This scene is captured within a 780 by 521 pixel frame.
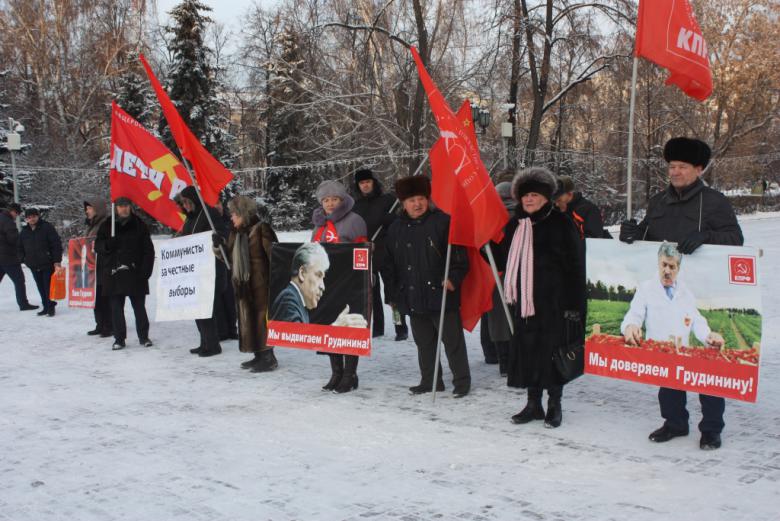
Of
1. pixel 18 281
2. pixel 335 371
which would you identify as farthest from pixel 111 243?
pixel 18 281

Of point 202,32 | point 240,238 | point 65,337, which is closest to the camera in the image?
point 240,238

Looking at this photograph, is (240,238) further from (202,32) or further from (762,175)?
(762,175)

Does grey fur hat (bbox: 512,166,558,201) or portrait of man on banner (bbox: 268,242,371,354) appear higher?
grey fur hat (bbox: 512,166,558,201)

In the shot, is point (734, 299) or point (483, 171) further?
point (483, 171)

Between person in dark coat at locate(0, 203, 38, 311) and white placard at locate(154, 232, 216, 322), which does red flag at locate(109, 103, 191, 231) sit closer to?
white placard at locate(154, 232, 216, 322)

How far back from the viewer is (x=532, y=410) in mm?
5648

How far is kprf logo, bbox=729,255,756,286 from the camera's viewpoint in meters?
4.57

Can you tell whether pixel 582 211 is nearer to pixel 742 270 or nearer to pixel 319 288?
pixel 319 288

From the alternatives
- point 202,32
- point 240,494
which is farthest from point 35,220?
point 202,32

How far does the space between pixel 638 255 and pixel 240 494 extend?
283 centimetres

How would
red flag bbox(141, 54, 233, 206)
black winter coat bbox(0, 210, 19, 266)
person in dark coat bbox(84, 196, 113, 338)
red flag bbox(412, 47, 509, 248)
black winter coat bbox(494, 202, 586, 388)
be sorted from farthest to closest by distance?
black winter coat bbox(0, 210, 19, 266)
person in dark coat bbox(84, 196, 113, 338)
red flag bbox(141, 54, 233, 206)
red flag bbox(412, 47, 509, 248)
black winter coat bbox(494, 202, 586, 388)

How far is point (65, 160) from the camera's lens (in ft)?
107

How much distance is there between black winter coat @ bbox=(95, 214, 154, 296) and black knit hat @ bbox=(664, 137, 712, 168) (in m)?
6.17

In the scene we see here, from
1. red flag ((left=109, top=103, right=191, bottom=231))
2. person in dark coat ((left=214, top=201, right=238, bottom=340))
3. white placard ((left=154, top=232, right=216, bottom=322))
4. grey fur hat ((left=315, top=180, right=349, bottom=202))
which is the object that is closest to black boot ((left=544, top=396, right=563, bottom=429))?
grey fur hat ((left=315, top=180, right=349, bottom=202))
